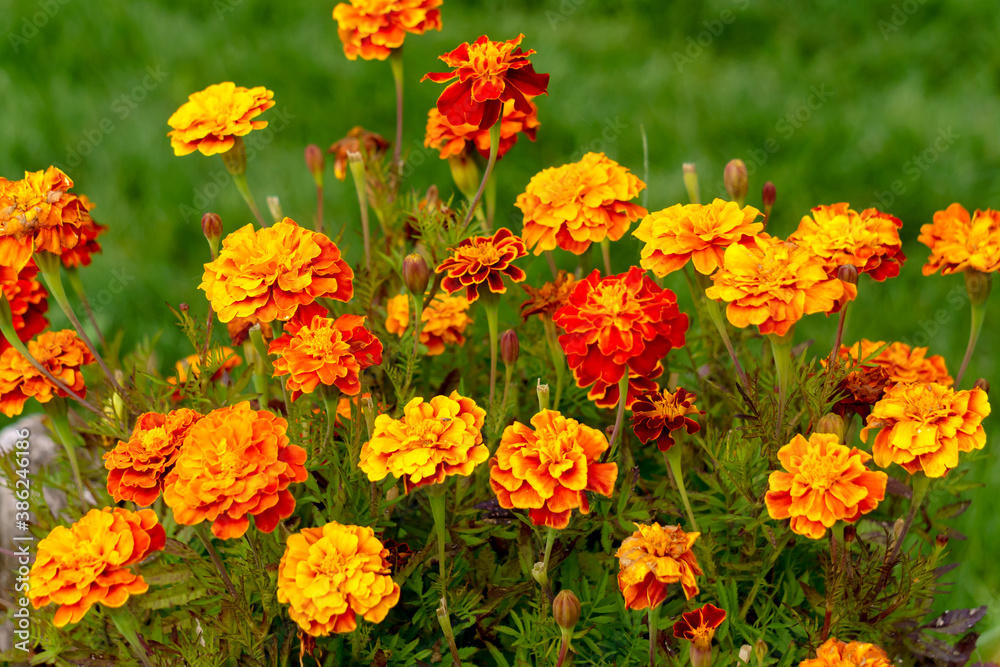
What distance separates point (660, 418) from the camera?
3.27ft

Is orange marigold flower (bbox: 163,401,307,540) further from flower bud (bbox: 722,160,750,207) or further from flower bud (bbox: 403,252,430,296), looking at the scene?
flower bud (bbox: 722,160,750,207)

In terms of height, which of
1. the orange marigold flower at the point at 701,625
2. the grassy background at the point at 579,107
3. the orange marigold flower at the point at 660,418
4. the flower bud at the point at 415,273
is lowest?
the grassy background at the point at 579,107

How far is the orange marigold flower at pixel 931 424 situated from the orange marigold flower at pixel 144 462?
699mm

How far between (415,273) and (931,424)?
0.55 meters

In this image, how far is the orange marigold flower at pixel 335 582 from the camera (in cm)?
85

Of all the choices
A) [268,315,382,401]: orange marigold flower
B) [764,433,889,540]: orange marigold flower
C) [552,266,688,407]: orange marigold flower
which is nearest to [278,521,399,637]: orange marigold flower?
[268,315,382,401]: orange marigold flower

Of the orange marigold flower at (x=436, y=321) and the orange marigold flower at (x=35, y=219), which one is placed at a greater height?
the orange marigold flower at (x=35, y=219)

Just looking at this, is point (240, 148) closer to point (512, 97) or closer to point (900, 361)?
point (512, 97)

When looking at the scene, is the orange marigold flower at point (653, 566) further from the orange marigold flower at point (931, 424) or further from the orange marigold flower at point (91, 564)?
the orange marigold flower at point (91, 564)

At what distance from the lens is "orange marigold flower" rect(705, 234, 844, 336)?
91 cm

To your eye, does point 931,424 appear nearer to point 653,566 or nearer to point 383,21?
point 653,566

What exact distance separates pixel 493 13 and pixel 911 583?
8.98 feet

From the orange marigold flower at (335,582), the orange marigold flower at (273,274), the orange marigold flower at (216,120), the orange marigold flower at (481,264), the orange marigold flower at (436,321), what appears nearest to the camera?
the orange marigold flower at (335,582)

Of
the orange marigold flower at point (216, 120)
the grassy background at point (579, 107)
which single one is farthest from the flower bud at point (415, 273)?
the grassy background at point (579, 107)
